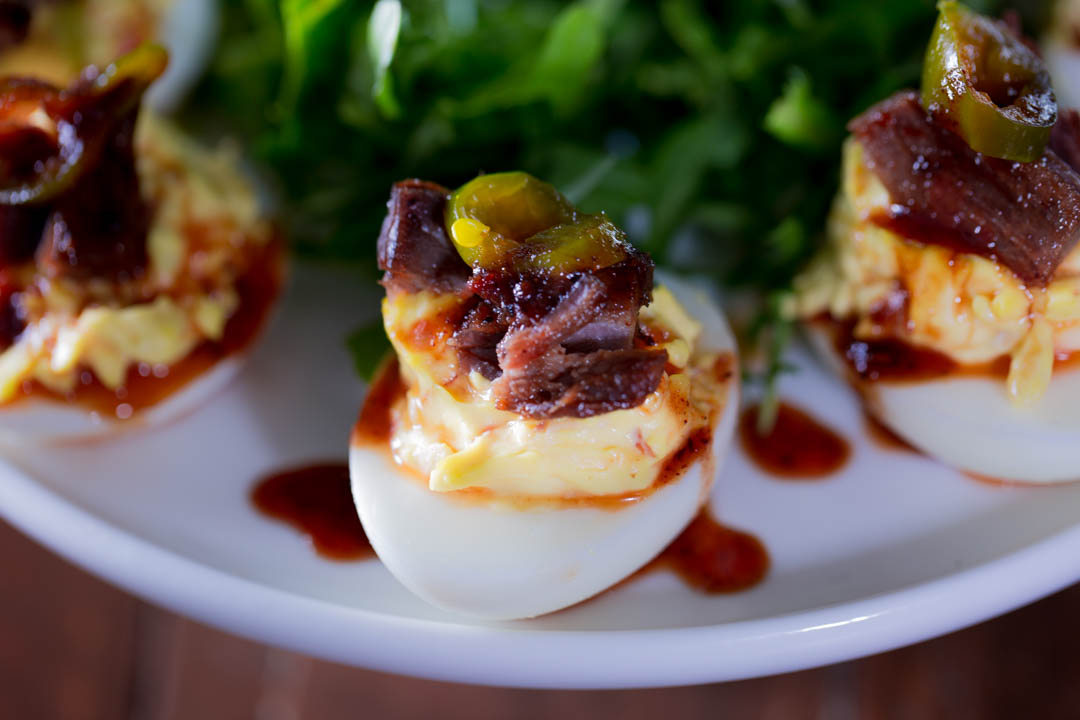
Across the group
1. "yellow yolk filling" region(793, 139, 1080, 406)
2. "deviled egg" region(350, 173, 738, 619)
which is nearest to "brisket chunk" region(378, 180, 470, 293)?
"deviled egg" region(350, 173, 738, 619)

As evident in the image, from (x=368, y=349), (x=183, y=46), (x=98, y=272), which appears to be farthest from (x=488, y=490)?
(x=183, y=46)

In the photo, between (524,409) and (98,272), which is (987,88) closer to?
(524,409)

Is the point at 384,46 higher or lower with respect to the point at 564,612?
higher

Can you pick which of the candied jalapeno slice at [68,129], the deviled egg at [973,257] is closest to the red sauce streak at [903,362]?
the deviled egg at [973,257]

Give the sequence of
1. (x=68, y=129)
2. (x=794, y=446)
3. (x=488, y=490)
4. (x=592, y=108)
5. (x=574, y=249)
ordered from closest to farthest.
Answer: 1. (x=574, y=249)
2. (x=488, y=490)
3. (x=68, y=129)
4. (x=794, y=446)
5. (x=592, y=108)

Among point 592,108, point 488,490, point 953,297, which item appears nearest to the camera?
point 488,490

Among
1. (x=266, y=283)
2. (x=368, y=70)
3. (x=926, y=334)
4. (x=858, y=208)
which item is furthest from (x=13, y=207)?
(x=926, y=334)

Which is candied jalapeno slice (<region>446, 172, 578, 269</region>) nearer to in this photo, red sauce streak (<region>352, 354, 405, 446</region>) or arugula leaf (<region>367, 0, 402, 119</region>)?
red sauce streak (<region>352, 354, 405, 446</region>)
